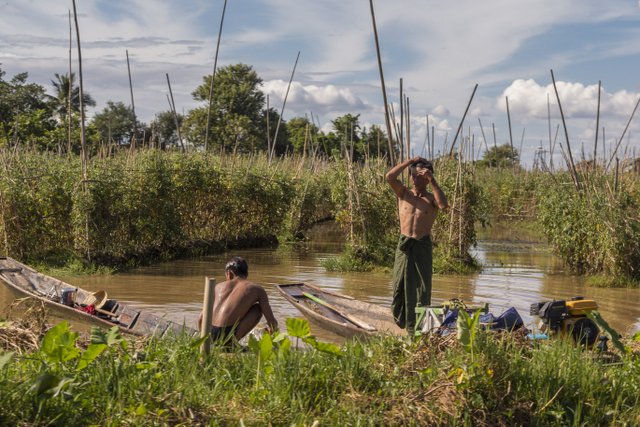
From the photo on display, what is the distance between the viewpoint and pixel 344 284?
11.3 meters

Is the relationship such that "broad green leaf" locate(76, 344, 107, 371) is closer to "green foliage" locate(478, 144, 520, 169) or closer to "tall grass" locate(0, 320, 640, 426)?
"tall grass" locate(0, 320, 640, 426)

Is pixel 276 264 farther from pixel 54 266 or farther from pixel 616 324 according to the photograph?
pixel 616 324

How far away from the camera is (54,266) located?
11.4 metres

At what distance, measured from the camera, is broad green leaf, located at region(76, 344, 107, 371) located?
146 inches

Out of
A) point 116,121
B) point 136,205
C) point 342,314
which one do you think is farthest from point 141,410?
point 116,121

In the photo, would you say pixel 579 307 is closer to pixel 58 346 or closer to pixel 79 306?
pixel 58 346

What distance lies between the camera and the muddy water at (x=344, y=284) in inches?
363

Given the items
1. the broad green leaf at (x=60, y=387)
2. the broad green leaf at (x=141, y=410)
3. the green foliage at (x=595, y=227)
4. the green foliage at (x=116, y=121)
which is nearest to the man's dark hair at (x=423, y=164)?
the broad green leaf at (x=141, y=410)

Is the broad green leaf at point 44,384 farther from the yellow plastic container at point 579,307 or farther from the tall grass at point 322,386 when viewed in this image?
the yellow plastic container at point 579,307

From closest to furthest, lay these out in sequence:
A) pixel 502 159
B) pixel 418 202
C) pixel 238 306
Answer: pixel 238 306
pixel 418 202
pixel 502 159

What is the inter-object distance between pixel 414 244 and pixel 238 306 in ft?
5.99

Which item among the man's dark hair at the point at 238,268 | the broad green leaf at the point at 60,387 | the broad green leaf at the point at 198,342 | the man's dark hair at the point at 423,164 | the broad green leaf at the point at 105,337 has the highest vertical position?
the man's dark hair at the point at 423,164

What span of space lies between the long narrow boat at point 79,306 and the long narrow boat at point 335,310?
149cm

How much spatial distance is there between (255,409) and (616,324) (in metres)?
6.15
